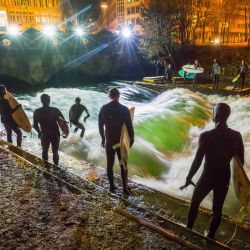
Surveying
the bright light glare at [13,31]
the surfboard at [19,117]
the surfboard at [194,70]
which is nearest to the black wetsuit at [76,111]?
the surfboard at [19,117]

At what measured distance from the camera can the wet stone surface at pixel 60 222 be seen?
399cm

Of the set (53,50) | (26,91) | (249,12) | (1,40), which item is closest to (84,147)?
(26,91)

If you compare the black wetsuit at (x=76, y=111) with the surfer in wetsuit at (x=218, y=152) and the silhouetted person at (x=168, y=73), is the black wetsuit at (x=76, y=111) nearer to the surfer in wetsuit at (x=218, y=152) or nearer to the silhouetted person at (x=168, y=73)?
the surfer in wetsuit at (x=218, y=152)

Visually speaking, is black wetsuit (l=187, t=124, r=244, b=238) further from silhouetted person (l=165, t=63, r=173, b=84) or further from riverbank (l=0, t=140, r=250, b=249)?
silhouetted person (l=165, t=63, r=173, b=84)

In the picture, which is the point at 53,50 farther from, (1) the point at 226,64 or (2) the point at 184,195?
(2) the point at 184,195

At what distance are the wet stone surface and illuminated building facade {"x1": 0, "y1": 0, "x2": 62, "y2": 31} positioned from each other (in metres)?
54.9

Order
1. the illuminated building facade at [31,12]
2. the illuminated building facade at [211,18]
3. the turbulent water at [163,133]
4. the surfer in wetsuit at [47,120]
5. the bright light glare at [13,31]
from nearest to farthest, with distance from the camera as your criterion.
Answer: the surfer in wetsuit at [47,120] → the turbulent water at [163,133] → the bright light glare at [13,31] → the illuminated building facade at [211,18] → the illuminated building facade at [31,12]

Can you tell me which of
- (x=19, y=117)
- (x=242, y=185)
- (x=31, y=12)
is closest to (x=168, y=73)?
(x=19, y=117)

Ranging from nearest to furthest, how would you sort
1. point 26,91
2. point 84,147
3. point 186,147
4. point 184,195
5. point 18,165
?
point 18,165, point 184,195, point 84,147, point 186,147, point 26,91

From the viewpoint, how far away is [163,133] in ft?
48.3

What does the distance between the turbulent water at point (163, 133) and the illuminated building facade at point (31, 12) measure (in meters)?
37.0

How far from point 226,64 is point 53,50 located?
79.7 feet

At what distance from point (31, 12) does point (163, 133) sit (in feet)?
181

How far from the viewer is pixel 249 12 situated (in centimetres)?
5397
